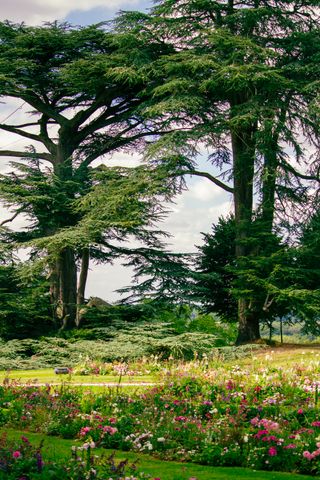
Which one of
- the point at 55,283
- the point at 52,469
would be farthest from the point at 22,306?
the point at 52,469

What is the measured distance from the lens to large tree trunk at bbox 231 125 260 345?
2031 centimetres

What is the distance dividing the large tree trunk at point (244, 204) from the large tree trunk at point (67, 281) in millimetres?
5279

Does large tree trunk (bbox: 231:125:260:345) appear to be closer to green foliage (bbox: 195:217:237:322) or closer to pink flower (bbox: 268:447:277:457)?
green foliage (bbox: 195:217:237:322)

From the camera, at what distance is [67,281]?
74.5 ft

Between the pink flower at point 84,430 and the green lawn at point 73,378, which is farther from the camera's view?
the green lawn at point 73,378

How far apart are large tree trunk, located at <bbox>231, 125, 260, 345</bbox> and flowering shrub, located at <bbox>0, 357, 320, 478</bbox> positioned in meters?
8.99

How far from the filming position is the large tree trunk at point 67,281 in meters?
22.1

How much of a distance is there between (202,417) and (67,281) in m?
14.4

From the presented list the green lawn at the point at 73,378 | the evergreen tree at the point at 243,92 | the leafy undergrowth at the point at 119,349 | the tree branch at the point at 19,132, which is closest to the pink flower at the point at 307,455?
the green lawn at the point at 73,378

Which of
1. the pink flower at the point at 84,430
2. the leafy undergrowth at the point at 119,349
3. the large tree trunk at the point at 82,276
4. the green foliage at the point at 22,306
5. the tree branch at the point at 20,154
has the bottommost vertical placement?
the pink flower at the point at 84,430

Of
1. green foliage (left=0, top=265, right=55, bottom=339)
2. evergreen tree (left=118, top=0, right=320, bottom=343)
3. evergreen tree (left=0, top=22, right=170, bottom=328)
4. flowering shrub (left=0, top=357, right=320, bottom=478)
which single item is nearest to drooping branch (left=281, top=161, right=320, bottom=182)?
evergreen tree (left=118, top=0, right=320, bottom=343)

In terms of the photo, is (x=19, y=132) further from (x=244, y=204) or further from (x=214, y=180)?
(x=244, y=204)

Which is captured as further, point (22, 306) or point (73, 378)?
point (22, 306)

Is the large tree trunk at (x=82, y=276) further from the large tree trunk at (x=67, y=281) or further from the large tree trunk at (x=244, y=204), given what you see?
the large tree trunk at (x=244, y=204)
